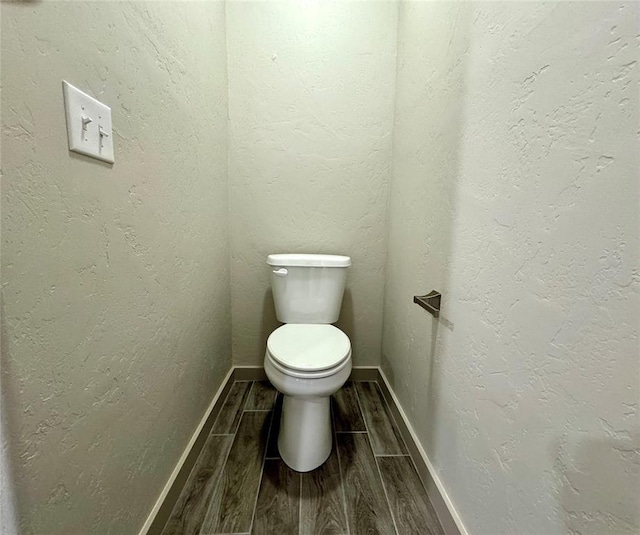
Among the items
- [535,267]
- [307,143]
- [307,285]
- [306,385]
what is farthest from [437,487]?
[307,143]

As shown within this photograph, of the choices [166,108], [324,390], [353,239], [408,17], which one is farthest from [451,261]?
[408,17]

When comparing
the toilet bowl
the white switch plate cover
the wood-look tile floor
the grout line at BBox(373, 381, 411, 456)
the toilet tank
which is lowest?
the wood-look tile floor

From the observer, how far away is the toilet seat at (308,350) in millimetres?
961

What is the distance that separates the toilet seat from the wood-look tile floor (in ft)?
1.35

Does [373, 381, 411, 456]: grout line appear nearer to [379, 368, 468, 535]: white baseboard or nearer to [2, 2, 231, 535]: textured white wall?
[379, 368, 468, 535]: white baseboard

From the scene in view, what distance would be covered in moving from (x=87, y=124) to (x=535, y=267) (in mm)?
925

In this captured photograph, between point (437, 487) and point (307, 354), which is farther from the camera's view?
point (307, 354)

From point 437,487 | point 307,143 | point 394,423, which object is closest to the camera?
point 437,487

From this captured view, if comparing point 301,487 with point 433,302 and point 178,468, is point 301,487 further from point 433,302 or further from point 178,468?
point 433,302

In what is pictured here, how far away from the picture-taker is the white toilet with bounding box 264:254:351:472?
3.20 ft

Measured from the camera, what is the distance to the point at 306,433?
105 cm

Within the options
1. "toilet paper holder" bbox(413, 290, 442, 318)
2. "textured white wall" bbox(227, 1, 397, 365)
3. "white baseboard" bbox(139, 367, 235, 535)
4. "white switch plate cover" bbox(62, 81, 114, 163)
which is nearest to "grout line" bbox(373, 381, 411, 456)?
"textured white wall" bbox(227, 1, 397, 365)

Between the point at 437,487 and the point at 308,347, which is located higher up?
the point at 308,347

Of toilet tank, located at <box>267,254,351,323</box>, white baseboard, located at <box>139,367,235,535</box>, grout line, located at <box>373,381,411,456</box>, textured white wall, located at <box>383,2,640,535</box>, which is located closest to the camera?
textured white wall, located at <box>383,2,640,535</box>
